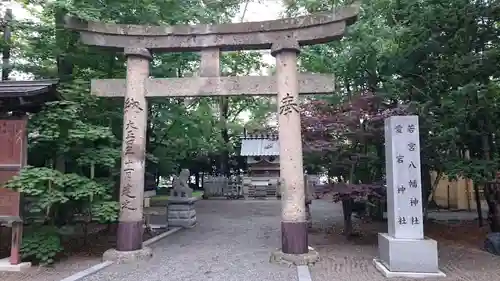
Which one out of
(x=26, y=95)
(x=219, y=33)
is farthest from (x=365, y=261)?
(x=26, y=95)

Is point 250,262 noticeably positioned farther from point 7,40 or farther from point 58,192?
point 7,40

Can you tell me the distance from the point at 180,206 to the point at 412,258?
837 cm

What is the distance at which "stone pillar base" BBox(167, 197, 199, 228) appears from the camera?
43.5 feet

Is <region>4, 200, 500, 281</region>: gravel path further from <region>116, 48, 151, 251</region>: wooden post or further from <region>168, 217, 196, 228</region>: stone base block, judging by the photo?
<region>168, 217, 196, 228</region>: stone base block

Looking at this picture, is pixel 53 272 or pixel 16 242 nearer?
pixel 53 272

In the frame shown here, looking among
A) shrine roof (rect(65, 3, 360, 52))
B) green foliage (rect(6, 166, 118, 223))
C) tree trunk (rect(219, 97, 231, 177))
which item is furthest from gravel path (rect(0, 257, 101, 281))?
tree trunk (rect(219, 97, 231, 177))

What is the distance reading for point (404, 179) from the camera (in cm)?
730

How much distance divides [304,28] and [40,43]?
6.54 m

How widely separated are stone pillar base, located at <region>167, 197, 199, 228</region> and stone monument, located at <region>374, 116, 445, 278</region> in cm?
726

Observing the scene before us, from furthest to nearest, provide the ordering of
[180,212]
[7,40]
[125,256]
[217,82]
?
1. [180,212]
2. [7,40]
3. [217,82]
4. [125,256]

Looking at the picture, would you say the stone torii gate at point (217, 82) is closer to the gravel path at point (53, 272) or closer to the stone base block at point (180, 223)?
the gravel path at point (53, 272)

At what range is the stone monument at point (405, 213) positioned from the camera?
6906 millimetres

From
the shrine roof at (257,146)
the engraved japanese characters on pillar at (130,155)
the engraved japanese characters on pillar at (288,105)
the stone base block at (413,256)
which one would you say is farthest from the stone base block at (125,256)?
the shrine roof at (257,146)

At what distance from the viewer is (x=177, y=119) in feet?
40.2
